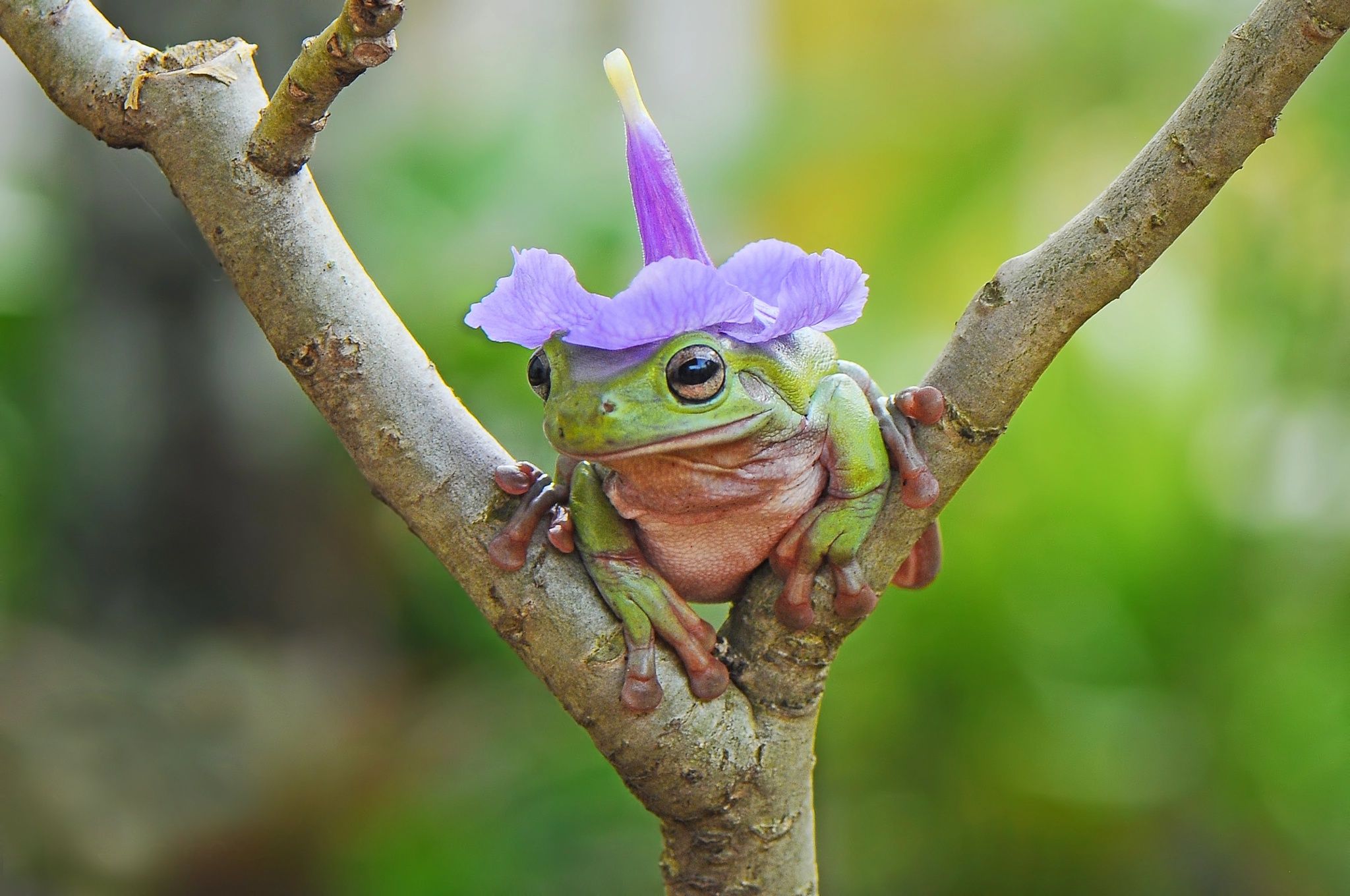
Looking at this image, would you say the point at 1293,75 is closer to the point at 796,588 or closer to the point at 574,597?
the point at 796,588

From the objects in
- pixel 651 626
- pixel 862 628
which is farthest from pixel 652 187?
pixel 862 628

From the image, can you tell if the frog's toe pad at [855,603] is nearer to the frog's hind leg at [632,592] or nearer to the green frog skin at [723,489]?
the green frog skin at [723,489]

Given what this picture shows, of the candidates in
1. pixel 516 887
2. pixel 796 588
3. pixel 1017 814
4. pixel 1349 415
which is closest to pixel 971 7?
pixel 1349 415

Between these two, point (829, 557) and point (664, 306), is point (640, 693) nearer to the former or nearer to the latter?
point (829, 557)

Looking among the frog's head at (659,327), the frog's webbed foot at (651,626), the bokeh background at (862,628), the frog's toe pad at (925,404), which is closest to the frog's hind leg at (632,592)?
the frog's webbed foot at (651,626)

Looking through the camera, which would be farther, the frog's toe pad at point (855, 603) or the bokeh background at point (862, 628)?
the bokeh background at point (862, 628)

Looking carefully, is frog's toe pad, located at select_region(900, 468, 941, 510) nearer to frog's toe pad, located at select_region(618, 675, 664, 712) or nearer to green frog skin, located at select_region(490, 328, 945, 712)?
green frog skin, located at select_region(490, 328, 945, 712)

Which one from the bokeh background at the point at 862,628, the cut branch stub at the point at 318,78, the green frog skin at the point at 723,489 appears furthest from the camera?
the bokeh background at the point at 862,628
